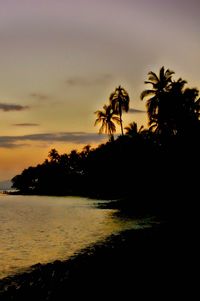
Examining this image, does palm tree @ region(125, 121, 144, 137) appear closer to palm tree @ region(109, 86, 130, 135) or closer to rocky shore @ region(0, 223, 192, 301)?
palm tree @ region(109, 86, 130, 135)

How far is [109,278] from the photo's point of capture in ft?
39.0

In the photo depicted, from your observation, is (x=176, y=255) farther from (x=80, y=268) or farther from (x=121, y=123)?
(x=121, y=123)

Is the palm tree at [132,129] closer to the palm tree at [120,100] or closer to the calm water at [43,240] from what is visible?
the palm tree at [120,100]

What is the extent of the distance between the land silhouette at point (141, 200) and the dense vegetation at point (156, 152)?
0.12m

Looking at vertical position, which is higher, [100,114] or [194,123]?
[100,114]

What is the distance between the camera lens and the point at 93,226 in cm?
3316

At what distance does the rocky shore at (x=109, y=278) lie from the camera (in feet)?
33.8

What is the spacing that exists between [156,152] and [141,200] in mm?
7563

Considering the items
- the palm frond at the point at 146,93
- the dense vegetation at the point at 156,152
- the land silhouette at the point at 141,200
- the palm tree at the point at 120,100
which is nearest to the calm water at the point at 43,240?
the land silhouette at the point at 141,200

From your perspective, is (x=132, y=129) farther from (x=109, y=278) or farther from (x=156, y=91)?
(x=109, y=278)

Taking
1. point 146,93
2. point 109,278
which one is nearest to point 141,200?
point 146,93

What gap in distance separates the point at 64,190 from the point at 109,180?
37996 millimetres

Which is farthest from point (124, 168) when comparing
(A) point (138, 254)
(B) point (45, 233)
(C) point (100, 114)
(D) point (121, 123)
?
(A) point (138, 254)

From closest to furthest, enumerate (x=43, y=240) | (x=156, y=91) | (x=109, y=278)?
(x=109, y=278), (x=43, y=240), (x=156, y=91)
